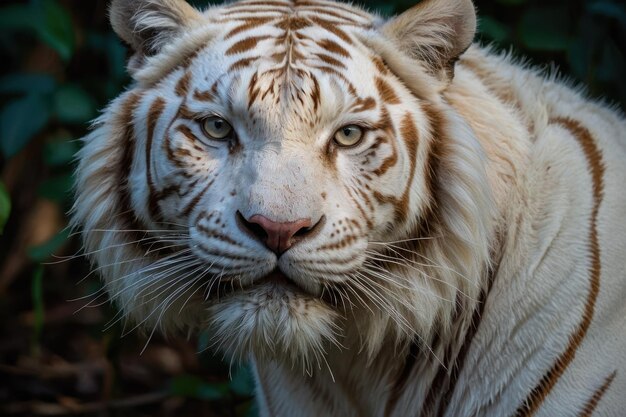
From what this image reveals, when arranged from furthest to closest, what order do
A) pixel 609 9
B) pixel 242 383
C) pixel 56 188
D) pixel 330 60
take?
1. pixel 56 188
2. pixel 242 383
3. pixel 609 9
4. pixel 330 60

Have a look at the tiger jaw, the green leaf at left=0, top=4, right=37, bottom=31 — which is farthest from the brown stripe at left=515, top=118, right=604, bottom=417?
the green leaf at left=0, top=4, right=37, bottom=31

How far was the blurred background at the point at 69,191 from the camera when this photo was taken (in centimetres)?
262

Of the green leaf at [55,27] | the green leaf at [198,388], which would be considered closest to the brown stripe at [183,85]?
the green leaf at [55,27]

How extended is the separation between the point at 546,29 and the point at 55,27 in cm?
137

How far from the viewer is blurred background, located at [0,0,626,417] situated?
103 inches

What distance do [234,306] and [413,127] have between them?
0.48m

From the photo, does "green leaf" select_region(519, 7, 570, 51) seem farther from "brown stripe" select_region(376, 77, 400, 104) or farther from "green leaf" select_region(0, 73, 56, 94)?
"green leaf" select_region(0, 73, 56, 94)

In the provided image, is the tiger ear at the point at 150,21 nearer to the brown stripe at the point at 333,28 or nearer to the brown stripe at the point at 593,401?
the brown stripe at the point at 333,28

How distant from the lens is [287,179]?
1.60 m

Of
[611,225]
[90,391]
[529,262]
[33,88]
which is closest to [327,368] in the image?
[529,262]

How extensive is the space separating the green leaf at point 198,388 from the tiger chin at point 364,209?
2.71ft

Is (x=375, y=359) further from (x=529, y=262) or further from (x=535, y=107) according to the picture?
(x=535, y=107)

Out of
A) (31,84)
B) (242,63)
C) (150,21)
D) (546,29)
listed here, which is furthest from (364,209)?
(31,84)

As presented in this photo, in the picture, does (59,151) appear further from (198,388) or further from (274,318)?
(274,318)
